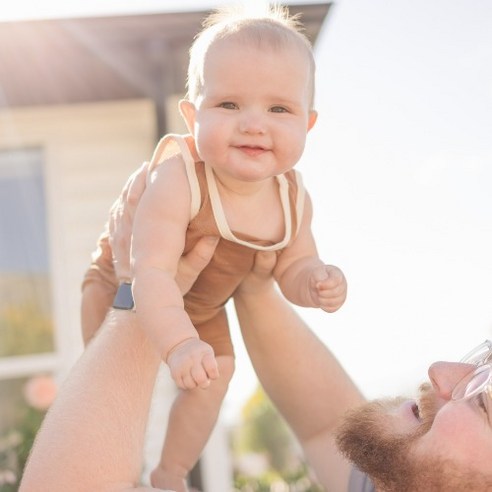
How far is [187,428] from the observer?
2.53 meters

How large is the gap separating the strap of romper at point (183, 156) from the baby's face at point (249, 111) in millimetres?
55

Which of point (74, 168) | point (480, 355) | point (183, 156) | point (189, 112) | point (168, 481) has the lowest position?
point (168, 481)

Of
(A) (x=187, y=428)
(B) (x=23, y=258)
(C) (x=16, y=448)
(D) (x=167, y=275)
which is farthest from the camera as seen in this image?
(B) (x=23, y=258)

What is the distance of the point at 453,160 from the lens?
330 inches

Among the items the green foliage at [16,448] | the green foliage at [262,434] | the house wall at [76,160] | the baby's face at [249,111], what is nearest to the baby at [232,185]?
the baby's face at [249,111]

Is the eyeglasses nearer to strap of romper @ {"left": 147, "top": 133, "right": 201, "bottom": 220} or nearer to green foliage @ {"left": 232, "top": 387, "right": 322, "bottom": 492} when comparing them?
strap of romper @ {"left": 147, "top": 133, "right": 201, "bottom": 220}

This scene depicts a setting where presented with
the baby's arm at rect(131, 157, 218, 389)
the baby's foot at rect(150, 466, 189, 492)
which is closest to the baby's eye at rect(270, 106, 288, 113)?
the baby's arm at rect(131, 157, 218, 389)

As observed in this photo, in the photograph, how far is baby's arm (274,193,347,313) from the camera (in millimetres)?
2217

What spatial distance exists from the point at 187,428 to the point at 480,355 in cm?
82

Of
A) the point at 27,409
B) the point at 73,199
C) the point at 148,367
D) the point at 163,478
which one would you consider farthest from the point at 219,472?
the point at 148,367

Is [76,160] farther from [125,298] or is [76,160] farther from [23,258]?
[125,298]

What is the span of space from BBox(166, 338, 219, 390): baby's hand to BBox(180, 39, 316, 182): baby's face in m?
0.44

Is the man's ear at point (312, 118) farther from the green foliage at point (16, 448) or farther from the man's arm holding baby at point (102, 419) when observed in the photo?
the green foliage at point (16, 448)

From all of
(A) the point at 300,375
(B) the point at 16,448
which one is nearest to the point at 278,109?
(A) the point at 300,375
